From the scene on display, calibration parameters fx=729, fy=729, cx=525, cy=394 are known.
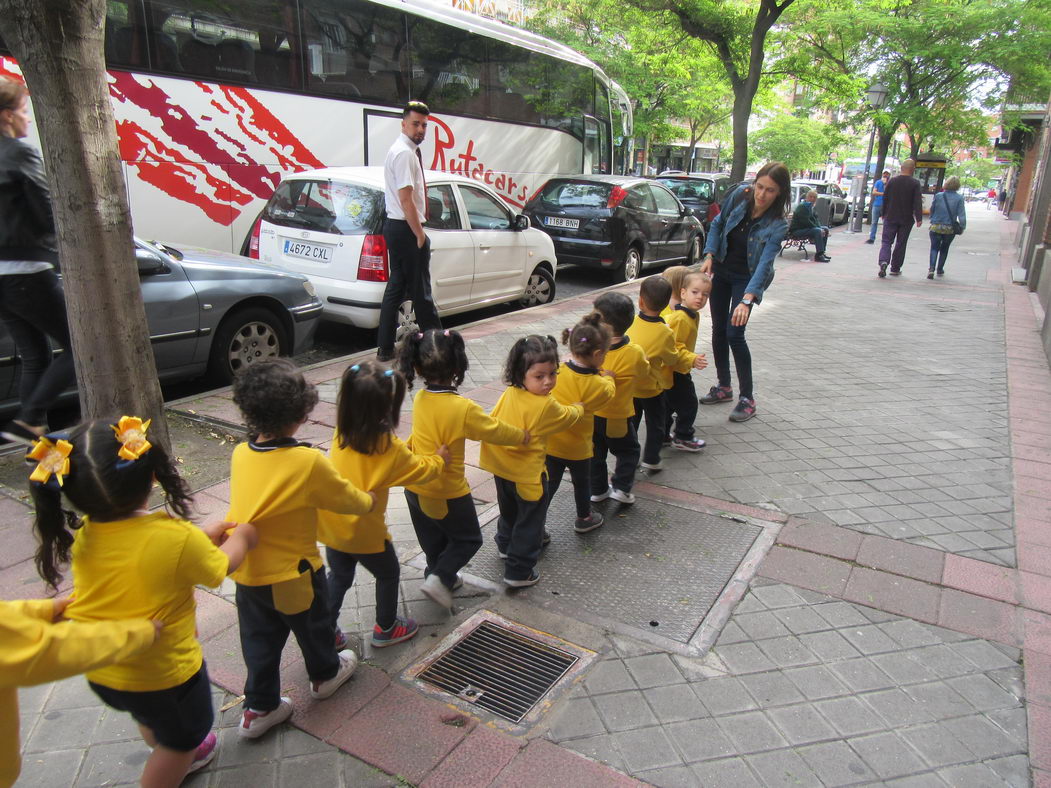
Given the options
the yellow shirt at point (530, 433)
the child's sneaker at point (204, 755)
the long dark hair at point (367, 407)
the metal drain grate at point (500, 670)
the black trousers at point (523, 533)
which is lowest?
the metal drain grate at point (500, 670)

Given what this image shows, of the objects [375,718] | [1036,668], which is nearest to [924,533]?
[1036,668]

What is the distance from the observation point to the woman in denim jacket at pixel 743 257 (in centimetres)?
501

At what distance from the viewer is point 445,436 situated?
2.72 m

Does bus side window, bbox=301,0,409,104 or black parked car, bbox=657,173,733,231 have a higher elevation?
bus side window, bbox=301,0,409,104

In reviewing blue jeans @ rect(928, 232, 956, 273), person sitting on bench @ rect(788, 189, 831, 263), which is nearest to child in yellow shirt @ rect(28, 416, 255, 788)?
blue jeans @ rect(928, 232, 956, 273)

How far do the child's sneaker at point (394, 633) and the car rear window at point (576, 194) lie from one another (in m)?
9.29

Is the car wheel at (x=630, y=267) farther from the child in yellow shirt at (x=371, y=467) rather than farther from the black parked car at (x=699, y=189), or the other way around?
the child in yellow shirt at (x=371, y=467)

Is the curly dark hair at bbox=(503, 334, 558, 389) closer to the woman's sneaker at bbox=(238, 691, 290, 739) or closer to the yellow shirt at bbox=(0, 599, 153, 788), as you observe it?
the woman's sneaker at bbox=(238, 691, 290, 739)

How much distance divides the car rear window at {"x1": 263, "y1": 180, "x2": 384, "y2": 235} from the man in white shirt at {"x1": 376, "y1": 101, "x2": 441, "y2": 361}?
→ 0.45m

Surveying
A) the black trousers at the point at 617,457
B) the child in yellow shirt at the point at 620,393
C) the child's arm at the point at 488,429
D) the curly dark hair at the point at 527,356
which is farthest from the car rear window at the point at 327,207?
the child's arm at the point at 488,429

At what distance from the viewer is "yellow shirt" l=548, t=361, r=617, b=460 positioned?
3279mm

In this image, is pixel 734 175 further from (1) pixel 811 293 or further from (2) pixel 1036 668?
(2) pixel 1036 668

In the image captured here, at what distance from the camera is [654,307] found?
402 cm

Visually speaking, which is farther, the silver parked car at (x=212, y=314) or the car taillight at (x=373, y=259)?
the car taillight at (x=373, y=259)
